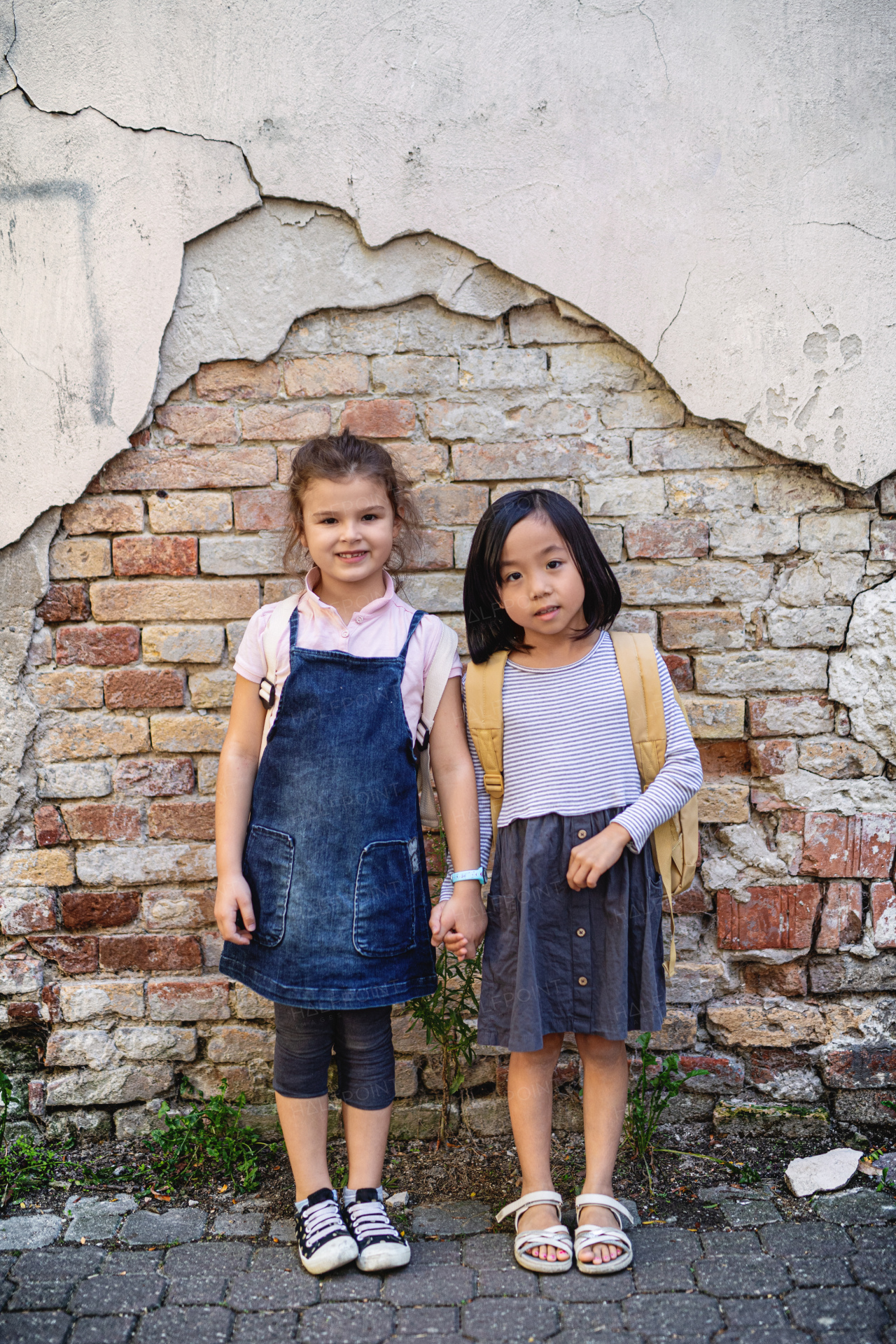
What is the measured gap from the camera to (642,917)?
6.78 feet

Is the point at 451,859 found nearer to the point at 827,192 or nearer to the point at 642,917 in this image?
the point at 642,917

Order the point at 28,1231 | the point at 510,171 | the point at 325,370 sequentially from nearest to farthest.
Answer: the point at 28,1231
the point at 510,171
the point at 325,370

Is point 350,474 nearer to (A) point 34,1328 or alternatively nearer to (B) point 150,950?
(B) point 150,950

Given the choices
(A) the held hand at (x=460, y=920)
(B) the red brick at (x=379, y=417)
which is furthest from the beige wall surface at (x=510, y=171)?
(A) the held hand at (x=460, y=920)

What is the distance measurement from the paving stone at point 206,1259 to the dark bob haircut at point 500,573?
1.41 meters

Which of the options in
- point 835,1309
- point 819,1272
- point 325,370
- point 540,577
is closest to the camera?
point 835,1309

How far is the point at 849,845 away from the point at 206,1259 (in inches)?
71.7

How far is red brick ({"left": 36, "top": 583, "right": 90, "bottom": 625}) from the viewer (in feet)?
8.08

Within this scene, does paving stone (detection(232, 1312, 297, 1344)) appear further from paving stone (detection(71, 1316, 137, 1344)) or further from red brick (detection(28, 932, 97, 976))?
red brick (detection(28, 932, 97, 976))

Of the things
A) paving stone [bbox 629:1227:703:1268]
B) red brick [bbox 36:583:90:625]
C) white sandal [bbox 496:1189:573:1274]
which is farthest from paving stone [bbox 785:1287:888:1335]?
red brick [bbox 36:583:90:625]

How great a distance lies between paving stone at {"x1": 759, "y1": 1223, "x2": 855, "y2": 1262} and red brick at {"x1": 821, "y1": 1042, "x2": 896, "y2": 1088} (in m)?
0.45

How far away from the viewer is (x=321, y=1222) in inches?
79.9

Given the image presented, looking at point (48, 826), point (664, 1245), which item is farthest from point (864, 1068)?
point (48, 826)

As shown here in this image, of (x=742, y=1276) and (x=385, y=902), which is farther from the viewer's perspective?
(x=385, y=902)
